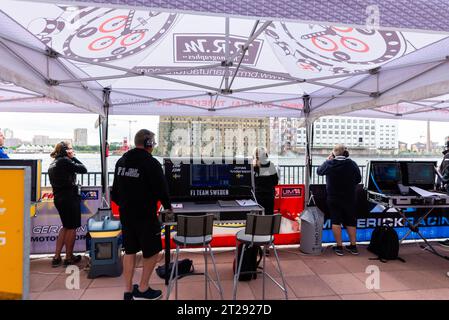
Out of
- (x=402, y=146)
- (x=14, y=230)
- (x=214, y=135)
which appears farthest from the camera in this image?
(x=402, y=146)

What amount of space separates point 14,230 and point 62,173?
75.5 inches

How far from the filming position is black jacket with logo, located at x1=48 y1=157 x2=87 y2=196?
3.39 metres

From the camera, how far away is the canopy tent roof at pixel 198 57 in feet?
8.05

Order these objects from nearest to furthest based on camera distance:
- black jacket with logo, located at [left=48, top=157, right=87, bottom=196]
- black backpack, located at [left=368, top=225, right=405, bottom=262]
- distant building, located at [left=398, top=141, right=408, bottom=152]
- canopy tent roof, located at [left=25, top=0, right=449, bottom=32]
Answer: canopy tent roof, located at [left=25, top=0, right=449, bottom=32]
black jacket with logo, located at [left=48, top=157, right=87, bottom=196]
black backpack, located at [left=368, top=225, right=405, bottom=262]
distant building, located at [left=398, top=141, right=408, bottom=152]

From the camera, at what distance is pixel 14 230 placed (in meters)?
1.65

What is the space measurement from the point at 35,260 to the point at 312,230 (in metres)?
3.90

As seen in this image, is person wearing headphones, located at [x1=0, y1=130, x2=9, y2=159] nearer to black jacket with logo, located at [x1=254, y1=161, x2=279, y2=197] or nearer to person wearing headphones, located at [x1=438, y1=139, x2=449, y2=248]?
black jacket with logo, located at [x1=254, y1=161, x2=279, y2=197]

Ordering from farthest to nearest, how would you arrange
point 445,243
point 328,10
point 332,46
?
point 445,243 < point 332,46 < point 328,10

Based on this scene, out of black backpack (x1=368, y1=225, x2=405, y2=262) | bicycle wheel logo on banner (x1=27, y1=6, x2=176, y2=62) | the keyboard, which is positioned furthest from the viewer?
black backpack (x1=368, y1=225, x2=405, y2=262)

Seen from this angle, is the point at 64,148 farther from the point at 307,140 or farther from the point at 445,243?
the point at 445,243

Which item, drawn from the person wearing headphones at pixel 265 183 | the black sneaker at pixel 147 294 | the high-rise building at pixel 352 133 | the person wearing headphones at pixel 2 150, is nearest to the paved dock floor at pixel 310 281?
the black sneaker at pixel 147 294

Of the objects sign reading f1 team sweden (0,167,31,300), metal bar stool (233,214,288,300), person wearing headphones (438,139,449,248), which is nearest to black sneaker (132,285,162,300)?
metal bar stool (233,214,288,300)

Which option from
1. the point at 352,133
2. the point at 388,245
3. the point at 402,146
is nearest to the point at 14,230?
the point at 388,245
